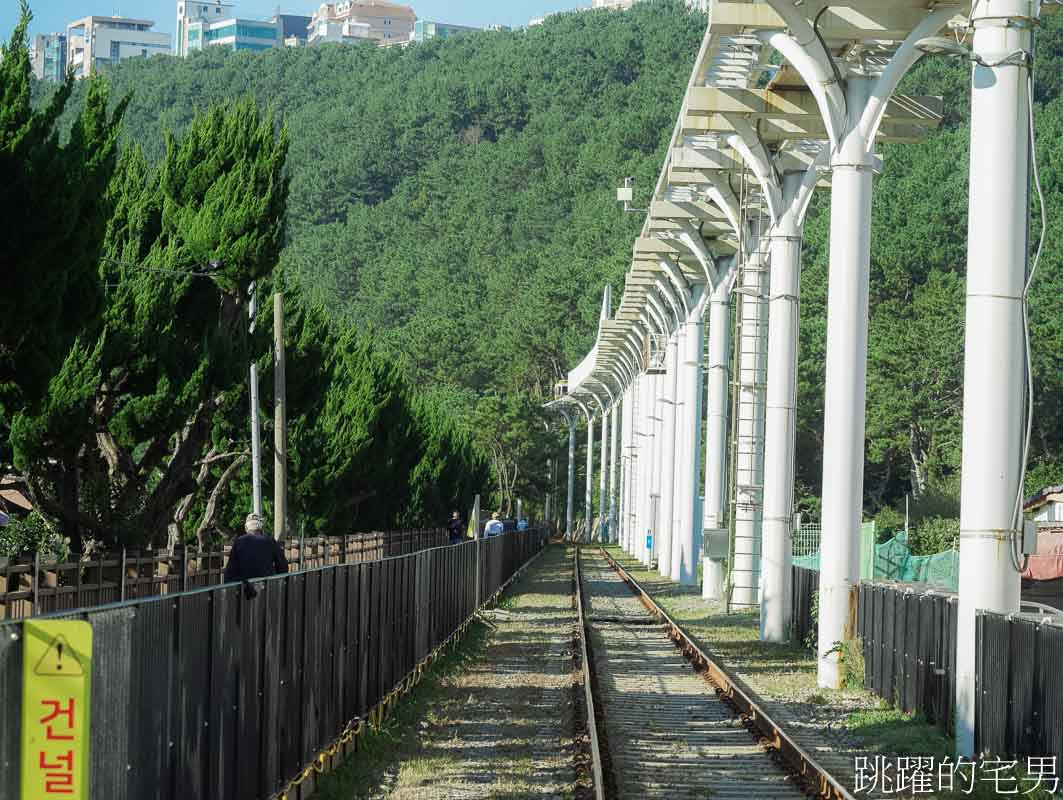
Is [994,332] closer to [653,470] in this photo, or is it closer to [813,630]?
[813,630]

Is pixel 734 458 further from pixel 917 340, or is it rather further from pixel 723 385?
pixel 917 340

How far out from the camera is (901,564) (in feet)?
126

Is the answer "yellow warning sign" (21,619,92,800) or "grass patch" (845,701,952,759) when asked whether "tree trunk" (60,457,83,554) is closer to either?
"grass patch" (845,701,952,759)

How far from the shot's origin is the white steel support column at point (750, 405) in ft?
104

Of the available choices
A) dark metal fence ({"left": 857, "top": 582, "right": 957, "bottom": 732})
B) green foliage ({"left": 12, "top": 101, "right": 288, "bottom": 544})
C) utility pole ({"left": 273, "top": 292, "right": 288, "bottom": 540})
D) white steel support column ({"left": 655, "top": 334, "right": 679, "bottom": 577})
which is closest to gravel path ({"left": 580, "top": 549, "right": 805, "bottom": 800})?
dark metal fence ({"left": 857, "top": 582, "right": 957, "bottom": 732})

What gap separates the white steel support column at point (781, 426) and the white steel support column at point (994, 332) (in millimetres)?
11983

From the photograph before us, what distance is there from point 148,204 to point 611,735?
24.6 meters

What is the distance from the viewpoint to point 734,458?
31828 mm

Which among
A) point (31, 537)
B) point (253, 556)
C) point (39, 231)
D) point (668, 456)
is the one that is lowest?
point (31, 537)

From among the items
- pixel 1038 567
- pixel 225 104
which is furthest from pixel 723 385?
pixel 225 104

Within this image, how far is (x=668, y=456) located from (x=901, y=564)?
22703 millimetres

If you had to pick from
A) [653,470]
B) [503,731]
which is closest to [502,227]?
[653,470]

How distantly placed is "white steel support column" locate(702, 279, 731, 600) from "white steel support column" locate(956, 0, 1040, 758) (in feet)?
86.2

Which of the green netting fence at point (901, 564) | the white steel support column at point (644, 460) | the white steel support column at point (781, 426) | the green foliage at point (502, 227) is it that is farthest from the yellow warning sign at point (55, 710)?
the green foliage at point (502, 227)
